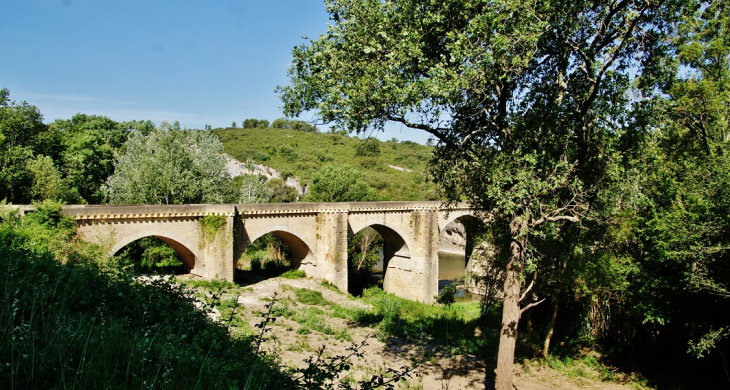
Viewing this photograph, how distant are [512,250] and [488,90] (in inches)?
115

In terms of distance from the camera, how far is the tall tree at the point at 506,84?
7523 millimetres

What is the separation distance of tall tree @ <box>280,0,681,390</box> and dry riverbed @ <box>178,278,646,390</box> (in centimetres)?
346

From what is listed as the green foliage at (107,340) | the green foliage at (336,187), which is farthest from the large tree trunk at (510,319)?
the green foliage at (336,187)

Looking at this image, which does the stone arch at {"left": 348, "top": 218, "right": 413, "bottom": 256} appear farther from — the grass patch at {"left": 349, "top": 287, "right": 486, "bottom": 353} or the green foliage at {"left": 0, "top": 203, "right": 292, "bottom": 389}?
the green foliage at {"left": 0, "top": 203, "right": 292, "bottom": 389}

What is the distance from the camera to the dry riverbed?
36.3 feet

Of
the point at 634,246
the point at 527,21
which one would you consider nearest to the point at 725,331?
the point at 634,246

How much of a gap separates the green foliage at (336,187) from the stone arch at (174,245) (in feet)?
45.1

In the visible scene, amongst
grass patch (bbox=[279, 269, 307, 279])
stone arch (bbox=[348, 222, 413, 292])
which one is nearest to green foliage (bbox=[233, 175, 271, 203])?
stone arch (bbox=[348, 222, 413, 292])

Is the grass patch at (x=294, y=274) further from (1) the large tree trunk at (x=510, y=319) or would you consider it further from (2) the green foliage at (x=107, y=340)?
(1) the large tree trunk at (x=510, y=319)

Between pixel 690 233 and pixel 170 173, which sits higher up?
pixel 170 173

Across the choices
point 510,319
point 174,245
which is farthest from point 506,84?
point 174,245

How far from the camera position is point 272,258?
103ft

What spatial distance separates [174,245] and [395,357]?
1155 centimetres

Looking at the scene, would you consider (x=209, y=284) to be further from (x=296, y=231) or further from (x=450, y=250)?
(x=450, y=250)
